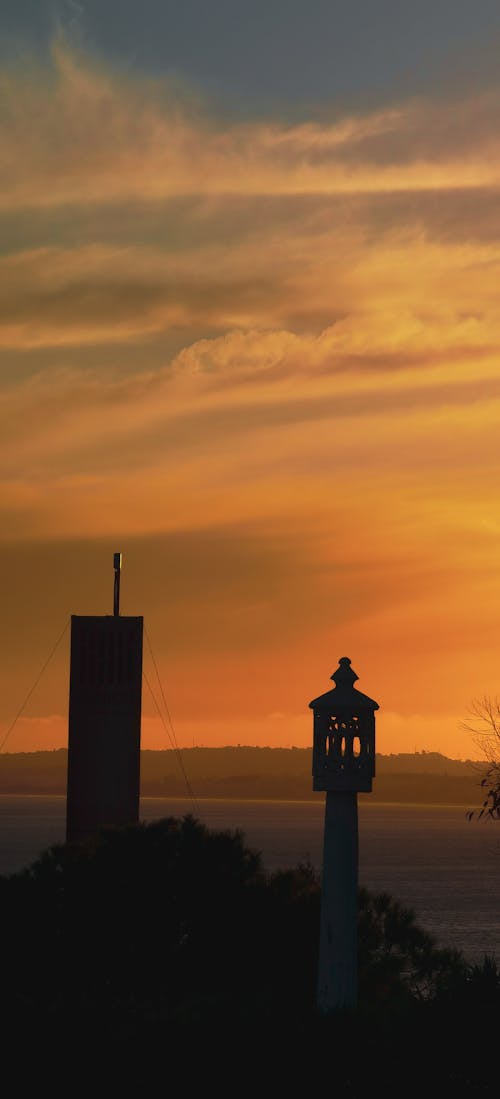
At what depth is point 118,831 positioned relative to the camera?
140ft

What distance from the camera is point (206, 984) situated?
37750 mm

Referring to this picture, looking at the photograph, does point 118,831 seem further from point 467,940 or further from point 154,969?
point 467,940

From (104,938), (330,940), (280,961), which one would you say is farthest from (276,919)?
(330,940)

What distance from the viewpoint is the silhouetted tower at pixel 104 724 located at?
244 feet

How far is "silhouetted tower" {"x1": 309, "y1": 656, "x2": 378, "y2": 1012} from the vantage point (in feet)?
88.4

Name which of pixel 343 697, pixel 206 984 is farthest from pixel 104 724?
pixel 343 697

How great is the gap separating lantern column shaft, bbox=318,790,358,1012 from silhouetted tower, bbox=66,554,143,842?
154 feet

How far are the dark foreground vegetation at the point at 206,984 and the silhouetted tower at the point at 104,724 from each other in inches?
1222

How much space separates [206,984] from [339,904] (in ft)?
39.0

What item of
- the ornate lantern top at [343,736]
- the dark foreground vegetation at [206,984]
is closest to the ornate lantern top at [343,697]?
the ornate lantern top at [343,736]

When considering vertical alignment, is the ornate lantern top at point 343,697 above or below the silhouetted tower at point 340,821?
above

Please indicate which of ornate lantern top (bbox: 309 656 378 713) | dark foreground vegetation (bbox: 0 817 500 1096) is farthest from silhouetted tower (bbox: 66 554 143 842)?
ornate lantern top (bbox: 309 656 378 713)

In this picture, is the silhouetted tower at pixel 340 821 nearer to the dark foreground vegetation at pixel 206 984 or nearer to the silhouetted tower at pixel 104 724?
the dark foreground vegetation at pixel 206 984

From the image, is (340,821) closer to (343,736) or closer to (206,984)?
(343,736)
